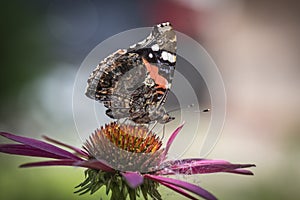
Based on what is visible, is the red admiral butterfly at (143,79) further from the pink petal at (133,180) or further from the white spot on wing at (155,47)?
the pink petal at (133,180)

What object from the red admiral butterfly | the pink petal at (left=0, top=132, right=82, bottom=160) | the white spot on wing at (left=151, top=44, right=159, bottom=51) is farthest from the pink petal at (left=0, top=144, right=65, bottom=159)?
the white spot on wing at (left=151, top=44, right=159, bottom=51)

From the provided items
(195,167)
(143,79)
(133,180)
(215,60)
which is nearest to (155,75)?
(143,79)

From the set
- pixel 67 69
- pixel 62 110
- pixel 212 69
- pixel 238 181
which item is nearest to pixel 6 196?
pixel 62 110

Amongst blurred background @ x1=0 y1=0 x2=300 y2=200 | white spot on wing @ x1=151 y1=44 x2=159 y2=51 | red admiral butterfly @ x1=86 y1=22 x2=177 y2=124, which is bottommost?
red admiral butterfly @ x1=86 y1=22 x2=177 y2=124

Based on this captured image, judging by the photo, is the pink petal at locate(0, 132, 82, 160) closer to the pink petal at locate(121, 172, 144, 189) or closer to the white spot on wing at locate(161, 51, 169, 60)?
the pink petal at locate(121, 172, 144, 189)

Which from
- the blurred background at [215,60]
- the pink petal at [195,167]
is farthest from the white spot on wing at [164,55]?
the blurred background at [215,60]

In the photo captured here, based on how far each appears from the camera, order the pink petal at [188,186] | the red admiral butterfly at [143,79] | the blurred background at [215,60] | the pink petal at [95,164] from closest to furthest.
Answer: the pink petal at [188,186] → the pink petal at [95,164] → the red admiral butterfly at [143,79] → the blurred background at [215,60]
